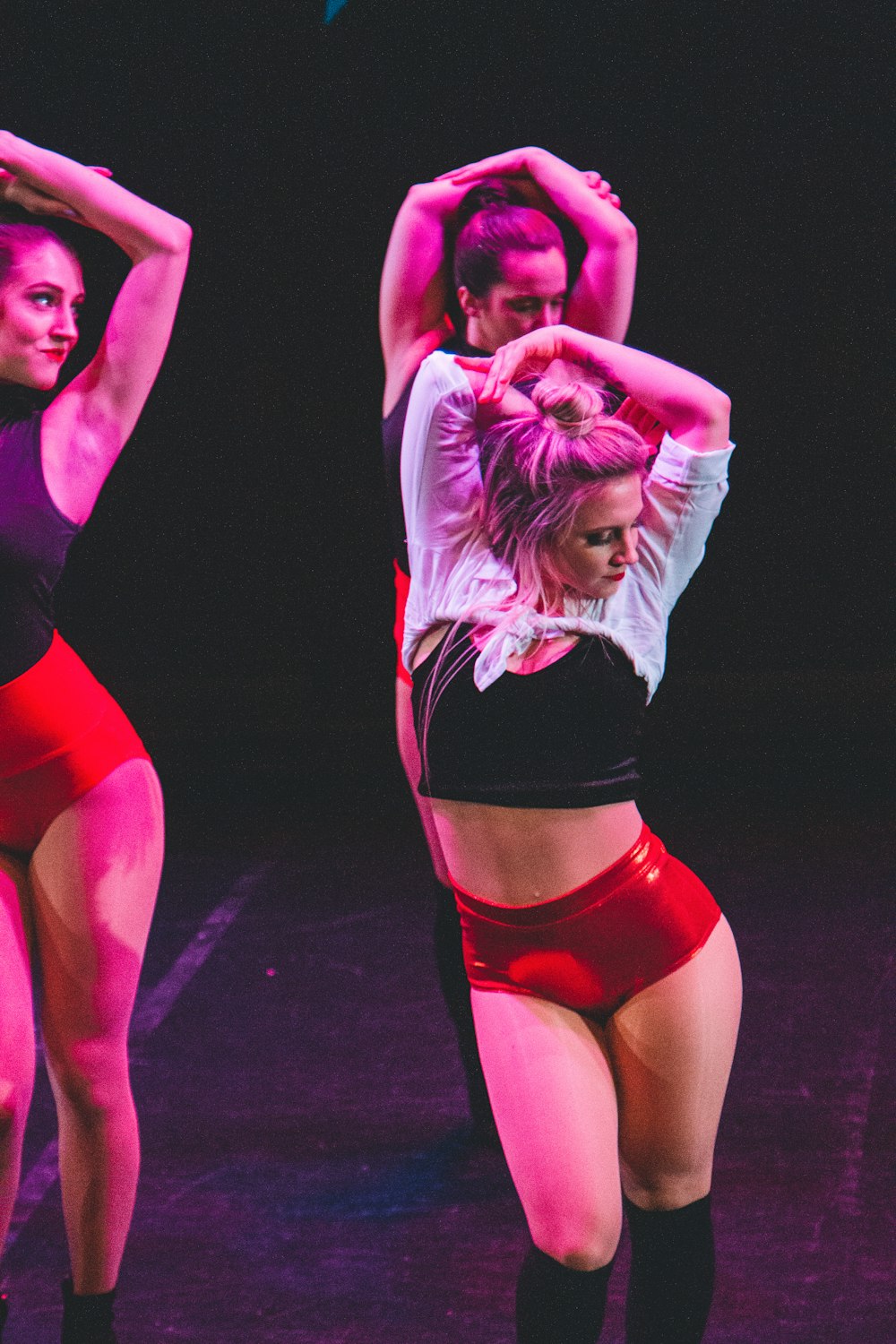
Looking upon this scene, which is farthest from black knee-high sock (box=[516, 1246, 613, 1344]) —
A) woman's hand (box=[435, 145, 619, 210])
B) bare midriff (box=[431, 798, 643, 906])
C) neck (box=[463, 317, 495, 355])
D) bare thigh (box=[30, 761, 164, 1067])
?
woman's hand (box=[435, 145, 619, 210])

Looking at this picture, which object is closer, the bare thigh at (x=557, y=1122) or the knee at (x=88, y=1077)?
the bare thigh at (x=557, y=1122)

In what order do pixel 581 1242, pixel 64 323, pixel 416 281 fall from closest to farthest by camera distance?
pixel 581 1242, pixel 64 323, pixel 416 281

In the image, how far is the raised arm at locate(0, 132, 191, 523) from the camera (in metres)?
1.90

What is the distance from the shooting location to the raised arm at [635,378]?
5.45 ft

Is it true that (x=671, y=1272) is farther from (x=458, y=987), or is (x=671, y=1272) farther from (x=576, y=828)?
(x=458, y=987)

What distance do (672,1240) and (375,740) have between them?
4055 mm

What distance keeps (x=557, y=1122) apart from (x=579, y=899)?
24 centimetres

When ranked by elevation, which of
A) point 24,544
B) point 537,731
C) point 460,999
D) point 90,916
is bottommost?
point 460,999

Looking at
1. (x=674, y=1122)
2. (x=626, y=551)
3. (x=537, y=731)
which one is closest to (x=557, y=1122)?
(x=674, y=1122)

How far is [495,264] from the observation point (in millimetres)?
2318

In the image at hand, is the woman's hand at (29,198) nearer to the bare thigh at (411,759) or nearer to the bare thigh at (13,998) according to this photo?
the bare thigh at (13,998)

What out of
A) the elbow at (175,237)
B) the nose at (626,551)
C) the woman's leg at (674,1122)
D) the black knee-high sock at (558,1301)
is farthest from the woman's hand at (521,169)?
the black knee-high sock at (558,1301)

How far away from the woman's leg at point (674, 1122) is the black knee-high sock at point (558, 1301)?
0.26 ft

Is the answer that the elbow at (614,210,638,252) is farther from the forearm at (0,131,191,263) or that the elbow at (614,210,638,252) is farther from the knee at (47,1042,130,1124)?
the knee at (47,1042,130,1124)
